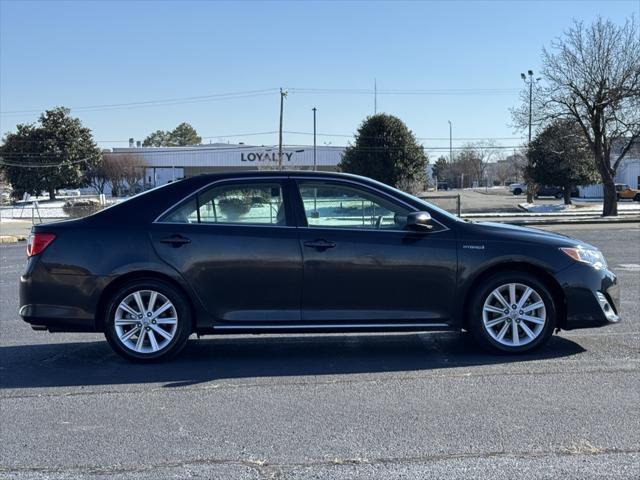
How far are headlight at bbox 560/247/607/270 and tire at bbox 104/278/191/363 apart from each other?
351cm

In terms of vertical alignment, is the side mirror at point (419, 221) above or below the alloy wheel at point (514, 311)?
above

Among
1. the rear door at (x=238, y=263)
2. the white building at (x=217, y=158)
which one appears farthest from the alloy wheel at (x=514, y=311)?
the white building at (x=217, y=158)

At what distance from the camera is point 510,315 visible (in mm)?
6141

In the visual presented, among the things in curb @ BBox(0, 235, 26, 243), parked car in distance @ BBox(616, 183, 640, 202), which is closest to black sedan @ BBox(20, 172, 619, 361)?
curb @ BBox(0, 235, 26, 243)

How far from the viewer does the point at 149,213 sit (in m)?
6.16

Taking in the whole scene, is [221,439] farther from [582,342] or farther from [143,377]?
[582,342]

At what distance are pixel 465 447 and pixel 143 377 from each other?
9.55 feet

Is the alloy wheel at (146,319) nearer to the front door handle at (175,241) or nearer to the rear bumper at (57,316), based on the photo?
the rear bumper at (57,316)

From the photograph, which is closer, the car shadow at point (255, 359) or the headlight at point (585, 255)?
the car shadow at point (255, 359)

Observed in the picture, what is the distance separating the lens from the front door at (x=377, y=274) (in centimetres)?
605

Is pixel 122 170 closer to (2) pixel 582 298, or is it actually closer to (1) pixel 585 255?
(1) pixel 585 255

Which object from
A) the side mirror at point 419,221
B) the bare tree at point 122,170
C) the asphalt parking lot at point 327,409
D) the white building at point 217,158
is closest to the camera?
the asphalt parking lot at point 327,409

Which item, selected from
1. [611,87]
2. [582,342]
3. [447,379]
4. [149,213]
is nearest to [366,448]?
[447,379]

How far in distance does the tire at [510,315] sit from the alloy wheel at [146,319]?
107 inches
